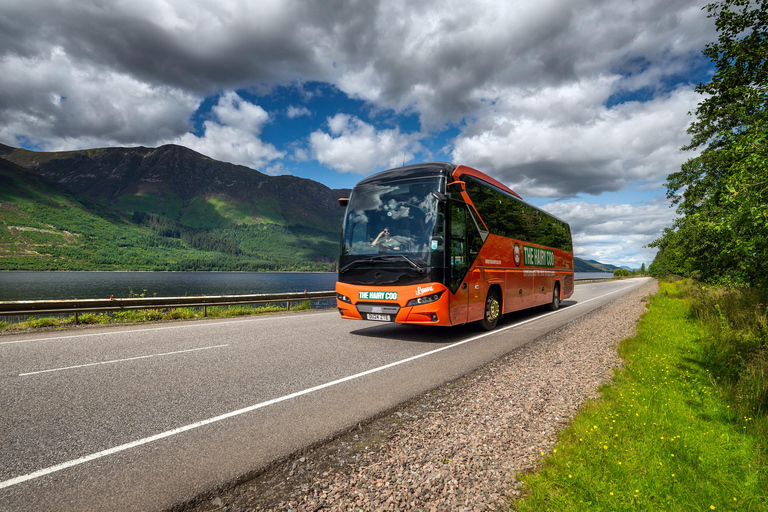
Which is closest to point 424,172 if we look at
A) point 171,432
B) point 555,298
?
point 171,432

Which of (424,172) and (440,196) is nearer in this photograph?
(440,196)

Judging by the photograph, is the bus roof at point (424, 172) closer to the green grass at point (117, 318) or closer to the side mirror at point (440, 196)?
the side mirror at point (440, 196)

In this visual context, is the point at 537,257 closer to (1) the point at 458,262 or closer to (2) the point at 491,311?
(2) the point at 491,311

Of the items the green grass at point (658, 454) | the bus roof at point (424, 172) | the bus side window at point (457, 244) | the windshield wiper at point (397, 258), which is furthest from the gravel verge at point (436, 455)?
the bus roof at point (424, 172)

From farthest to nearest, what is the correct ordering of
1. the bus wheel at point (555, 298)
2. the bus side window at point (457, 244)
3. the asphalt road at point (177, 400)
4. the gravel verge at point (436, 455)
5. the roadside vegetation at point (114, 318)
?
the bus wheel at point (555, 298) → the roadside vegetation at point (114, 318) → the bus side window at point (457, 244) → the asphalt road at point (177, 400) → the gravel verge at point (436, 455)

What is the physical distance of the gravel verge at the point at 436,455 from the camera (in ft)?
8.46

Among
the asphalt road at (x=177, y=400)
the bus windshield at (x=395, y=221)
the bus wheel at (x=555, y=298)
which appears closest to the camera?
the asphalt road at (x=177, y=400)

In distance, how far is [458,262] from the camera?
827 centimetres

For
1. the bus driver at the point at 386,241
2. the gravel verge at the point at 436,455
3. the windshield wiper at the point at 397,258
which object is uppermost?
the bus driver at the point at 386,241

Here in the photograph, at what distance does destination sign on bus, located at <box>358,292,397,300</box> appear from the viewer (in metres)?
8.00

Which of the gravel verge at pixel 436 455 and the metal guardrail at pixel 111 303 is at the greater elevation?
the metal guardrail at pixel 111 303

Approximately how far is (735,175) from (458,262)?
15.5ft

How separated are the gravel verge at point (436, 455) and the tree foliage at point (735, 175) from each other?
119 inches

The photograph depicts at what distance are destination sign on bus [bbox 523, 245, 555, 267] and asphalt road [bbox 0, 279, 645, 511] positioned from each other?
159 inches
